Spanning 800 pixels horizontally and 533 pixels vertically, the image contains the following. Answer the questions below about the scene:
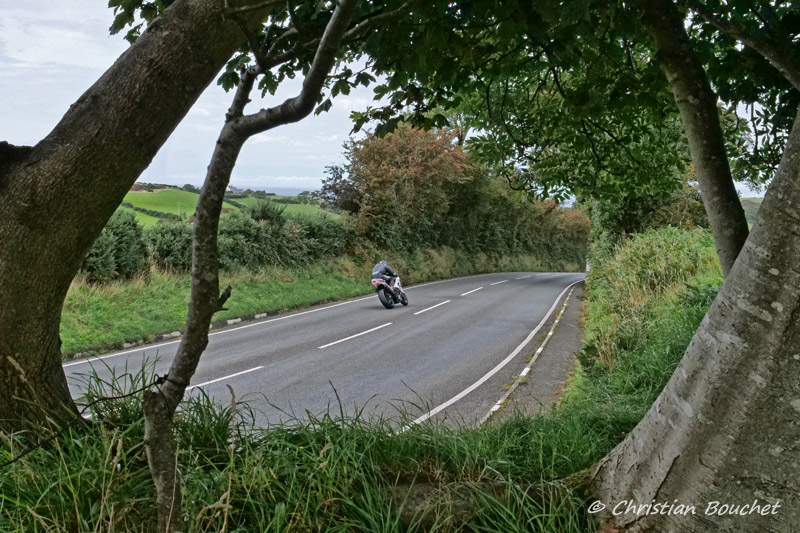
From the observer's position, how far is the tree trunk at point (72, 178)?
8.52 feet

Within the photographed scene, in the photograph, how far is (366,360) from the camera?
9.75 m

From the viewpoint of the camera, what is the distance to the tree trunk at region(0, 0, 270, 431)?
8.52ft

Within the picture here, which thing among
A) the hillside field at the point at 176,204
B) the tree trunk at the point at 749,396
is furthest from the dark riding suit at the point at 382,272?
the tree trunk at the point at 749,396

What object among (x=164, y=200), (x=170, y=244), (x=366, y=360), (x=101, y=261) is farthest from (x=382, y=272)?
(x=164, y=200)

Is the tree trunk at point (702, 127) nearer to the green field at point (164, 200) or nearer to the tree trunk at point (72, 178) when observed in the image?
the tree trunk at point (72, 178)

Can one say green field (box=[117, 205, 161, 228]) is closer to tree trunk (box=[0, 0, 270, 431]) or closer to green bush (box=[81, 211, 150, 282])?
green bush (box=[81, 211, 150, 282])

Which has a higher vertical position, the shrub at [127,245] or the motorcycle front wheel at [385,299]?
the shrub at [127,245]

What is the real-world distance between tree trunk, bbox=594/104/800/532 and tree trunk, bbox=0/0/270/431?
2.55 meters

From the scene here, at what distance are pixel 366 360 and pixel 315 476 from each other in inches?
278

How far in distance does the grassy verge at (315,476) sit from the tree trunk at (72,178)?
43cm

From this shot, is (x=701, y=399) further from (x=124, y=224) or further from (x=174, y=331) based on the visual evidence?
(x=124, y=224)

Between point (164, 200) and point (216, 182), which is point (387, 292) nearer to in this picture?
point (216, 182)

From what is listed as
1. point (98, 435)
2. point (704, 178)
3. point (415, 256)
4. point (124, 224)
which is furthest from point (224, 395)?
point (415, 256)

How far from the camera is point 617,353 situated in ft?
22.8
